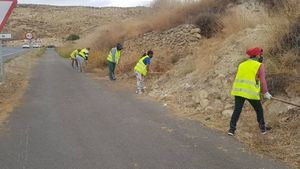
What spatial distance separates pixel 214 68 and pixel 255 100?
452 cm

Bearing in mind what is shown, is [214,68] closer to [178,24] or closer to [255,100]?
[255,100]

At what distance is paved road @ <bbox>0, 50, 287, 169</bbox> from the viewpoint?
19.8 ft

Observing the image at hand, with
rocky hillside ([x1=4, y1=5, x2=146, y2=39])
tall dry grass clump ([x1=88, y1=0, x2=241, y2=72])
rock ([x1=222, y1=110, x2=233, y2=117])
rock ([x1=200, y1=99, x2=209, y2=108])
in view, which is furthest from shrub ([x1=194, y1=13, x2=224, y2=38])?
rocky hillside ([x1=4, y1=5, x2=146, y2=39])

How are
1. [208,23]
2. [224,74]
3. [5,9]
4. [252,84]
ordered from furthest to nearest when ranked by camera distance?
[208,23] → [224,74] → [5,9] → [252,84]

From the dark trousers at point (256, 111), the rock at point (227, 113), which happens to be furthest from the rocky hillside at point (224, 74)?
the dark trousers at point (256, 111)

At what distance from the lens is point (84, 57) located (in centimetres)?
2203

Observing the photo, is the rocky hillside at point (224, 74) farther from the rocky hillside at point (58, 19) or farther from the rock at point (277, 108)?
the rocky hillside at point (58, 19)

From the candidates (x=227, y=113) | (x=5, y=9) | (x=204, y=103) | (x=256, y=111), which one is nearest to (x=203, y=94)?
(x=204, y=103)

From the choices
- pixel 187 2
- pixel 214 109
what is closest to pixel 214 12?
pixel 187 2

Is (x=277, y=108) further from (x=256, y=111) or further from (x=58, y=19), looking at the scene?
(x=58, y=19)

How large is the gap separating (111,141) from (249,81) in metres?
2.76

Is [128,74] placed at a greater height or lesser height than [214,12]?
lesser

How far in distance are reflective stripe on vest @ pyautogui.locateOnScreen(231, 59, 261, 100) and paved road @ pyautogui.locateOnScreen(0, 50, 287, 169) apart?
0.92 m

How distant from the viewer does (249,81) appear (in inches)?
294
